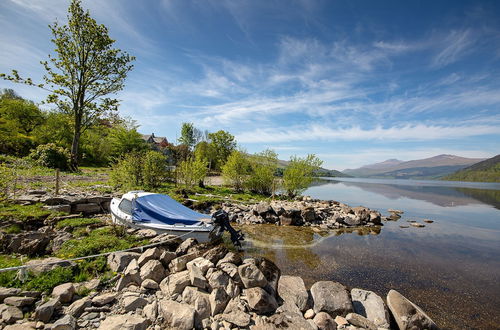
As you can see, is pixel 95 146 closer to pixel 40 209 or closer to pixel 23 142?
pixel 23 142

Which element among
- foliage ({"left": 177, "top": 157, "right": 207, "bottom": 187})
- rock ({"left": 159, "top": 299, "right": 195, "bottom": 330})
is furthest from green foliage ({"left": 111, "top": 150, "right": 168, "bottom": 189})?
rock ({"left": 159, "top": 299, "right": 195, "bottom": 330})

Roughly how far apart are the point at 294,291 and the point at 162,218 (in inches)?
257

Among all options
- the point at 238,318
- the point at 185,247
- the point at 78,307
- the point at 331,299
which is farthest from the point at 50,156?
the point at 331,299

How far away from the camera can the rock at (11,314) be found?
414 cm

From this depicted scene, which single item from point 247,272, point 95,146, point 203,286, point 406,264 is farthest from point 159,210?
point 95,146

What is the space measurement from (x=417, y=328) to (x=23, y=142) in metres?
49.7

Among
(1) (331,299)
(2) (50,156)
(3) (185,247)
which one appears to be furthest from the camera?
(2) (50,156)

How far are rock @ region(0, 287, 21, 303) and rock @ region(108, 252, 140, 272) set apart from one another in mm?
1991

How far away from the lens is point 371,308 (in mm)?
5777

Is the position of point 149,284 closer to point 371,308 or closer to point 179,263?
point 179,263

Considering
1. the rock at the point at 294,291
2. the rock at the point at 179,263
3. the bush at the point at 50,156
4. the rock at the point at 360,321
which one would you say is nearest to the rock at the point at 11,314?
the rock at the point at 179,263

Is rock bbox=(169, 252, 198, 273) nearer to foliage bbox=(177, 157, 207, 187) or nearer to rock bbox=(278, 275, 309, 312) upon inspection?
rock bbox=(278, 275, 309, 312)

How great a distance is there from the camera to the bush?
81.8ft

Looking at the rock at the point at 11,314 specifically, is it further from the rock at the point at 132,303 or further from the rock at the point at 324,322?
the rock at the point at 324,322
